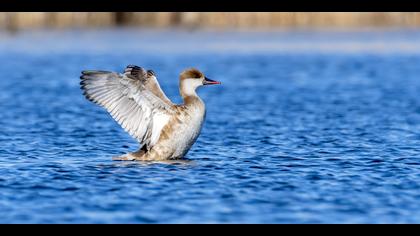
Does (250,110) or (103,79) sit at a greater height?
(103,79)

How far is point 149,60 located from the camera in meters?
29.7

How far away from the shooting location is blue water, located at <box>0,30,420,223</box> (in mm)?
7598

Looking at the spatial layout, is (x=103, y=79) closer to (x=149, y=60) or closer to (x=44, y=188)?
(x=44, y=188)

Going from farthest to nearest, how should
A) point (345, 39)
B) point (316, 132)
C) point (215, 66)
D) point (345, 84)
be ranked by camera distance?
point (345, 39)
point (215, 66)
point (345, 84)
point (316, 132)

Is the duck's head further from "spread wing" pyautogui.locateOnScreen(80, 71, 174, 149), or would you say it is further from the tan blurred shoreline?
the tan blurred shoreline

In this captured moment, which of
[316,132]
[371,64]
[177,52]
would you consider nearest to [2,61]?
[177,52]

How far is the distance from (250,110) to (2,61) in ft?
46.3

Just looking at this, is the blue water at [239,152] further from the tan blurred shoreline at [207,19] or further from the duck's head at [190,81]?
the tan blurred shoreline at [207,19]

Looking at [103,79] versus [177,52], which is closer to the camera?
[103,79]

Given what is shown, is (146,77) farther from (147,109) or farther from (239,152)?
(239,152)

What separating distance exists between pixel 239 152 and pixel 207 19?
3101cm
